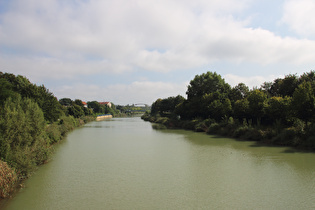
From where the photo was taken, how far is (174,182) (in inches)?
450

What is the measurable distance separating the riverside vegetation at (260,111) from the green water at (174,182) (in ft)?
14.1

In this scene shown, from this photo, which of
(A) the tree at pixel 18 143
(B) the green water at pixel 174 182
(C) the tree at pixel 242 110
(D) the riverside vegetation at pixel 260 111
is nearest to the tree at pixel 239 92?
(D) the riverside vegetation at pixel 260 111

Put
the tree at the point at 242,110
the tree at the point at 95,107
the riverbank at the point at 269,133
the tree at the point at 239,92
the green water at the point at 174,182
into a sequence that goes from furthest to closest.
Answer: the tree at the point at 95,107 → the tree at the point at 239,92 → the tree at the point at 242,110 → the riverbank at the point at 269,133 → the green water at the point at 174,182

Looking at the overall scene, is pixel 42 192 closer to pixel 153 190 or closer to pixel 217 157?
pixel 153 190

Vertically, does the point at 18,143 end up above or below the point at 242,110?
below

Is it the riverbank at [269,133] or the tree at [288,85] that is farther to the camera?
the tree at [288,85]

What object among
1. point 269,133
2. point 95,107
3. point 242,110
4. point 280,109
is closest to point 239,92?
point 242,110

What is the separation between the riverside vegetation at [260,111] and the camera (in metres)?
20.0

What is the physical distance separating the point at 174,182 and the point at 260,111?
62.1ft

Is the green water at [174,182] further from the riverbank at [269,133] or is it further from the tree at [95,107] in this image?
the tree at [95,107]

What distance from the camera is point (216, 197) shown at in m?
9.45

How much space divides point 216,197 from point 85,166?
875 cm

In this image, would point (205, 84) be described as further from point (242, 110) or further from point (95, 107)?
point (95, 107)

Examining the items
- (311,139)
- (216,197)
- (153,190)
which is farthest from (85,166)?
(311,139)
